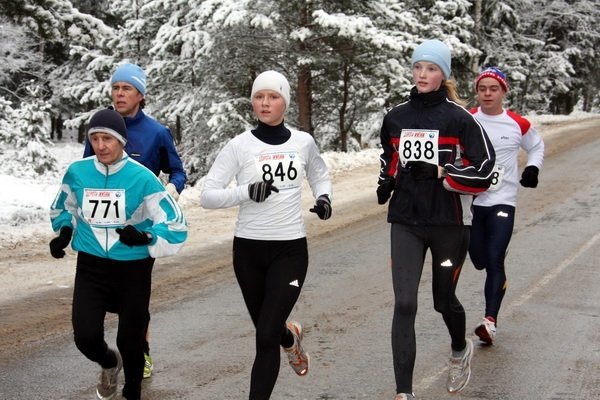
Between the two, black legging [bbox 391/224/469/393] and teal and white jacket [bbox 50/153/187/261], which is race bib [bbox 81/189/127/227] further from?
black legging [bbox 391/224/469/393]

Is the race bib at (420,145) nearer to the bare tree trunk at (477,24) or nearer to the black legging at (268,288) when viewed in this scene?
the black legging at (268,288)

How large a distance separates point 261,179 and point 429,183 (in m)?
1.04

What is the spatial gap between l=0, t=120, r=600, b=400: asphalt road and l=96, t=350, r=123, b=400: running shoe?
0.81 feet

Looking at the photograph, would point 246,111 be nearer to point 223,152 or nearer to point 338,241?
point 338,241

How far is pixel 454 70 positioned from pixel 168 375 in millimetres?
27100

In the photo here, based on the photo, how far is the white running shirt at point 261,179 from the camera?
15.8ft

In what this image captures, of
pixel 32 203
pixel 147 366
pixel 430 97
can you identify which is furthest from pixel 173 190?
pixel 32 203

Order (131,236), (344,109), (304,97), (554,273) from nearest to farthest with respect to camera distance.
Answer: (131,236), (554,273), (304,97), (344,109)

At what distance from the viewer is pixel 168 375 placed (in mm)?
5844

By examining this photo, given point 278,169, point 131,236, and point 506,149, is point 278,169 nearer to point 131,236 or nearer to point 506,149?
point 131,236

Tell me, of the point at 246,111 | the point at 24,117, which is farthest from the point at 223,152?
the point at 24,117

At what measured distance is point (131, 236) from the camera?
15.0ft

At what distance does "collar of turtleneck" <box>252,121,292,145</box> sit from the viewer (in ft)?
16.2

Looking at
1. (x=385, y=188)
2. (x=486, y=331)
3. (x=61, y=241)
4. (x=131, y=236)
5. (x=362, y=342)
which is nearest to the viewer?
(x=131, y=236)
